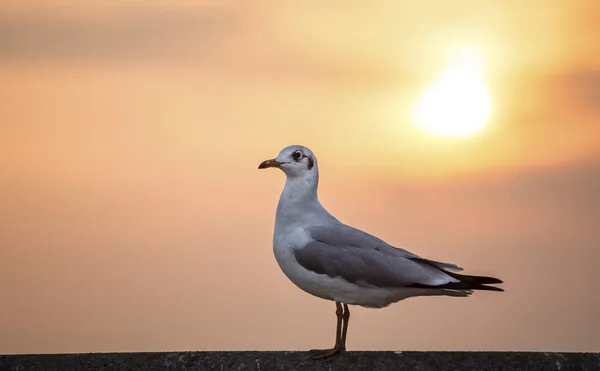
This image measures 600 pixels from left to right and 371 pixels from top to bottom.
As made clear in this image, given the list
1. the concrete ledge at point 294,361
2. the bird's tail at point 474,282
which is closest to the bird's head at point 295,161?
the bird's tail at point 474,282

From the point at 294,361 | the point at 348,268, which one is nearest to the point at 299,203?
the point at 348,268

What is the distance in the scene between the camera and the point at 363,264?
15055mm

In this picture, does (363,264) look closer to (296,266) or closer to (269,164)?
(296,266)

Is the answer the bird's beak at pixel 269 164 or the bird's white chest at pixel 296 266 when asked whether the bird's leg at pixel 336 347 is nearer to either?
the bird's white chest at pixel 296 266

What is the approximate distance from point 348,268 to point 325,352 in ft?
4.22

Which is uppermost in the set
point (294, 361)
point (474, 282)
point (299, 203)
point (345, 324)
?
point (299, 203)

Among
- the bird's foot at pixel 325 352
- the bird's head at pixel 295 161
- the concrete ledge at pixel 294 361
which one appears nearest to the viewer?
the concrete ledge at pixel 294 361

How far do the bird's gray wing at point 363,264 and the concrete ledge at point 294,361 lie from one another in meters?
1.41

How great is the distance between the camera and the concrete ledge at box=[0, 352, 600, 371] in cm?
1323

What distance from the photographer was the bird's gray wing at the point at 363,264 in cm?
1498

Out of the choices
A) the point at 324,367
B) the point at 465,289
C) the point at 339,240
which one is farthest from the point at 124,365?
the point at 465,289

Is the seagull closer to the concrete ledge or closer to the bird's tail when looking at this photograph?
the bird's tail

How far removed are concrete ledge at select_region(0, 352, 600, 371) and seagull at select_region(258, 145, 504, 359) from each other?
0.99m

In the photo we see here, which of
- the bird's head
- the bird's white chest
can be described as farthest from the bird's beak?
the bird's white chest
